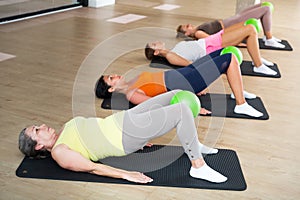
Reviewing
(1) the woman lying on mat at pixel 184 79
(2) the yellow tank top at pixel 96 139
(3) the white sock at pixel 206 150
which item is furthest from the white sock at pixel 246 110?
(2) the yellow tank top at pixel 96 139

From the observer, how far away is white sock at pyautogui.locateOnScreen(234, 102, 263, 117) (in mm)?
3231

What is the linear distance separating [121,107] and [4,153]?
90 centimetres

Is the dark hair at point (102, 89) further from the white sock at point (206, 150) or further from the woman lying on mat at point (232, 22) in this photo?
the woman lying on mat at point (232, 22)

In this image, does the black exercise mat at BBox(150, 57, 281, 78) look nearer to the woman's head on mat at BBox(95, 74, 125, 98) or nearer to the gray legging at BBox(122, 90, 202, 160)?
the woman's head on mat at BBox(95, 74, 125, 98)

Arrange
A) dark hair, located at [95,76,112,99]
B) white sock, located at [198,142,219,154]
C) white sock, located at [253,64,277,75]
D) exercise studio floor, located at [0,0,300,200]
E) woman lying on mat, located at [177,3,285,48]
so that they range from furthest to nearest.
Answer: woman lying on mat, located at [177,3,285,48], white sock, located at [253,64,277,75], dark hair, located at [95,76,112,99], white sock, located at [198,142,219,154], exercise studio floor, located at [0,0,300,200]

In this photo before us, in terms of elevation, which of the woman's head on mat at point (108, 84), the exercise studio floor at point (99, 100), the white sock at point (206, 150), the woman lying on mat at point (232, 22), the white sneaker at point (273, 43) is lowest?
the exercise studio floor at point (99, 100)

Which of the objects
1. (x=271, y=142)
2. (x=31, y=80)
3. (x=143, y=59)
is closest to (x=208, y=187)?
(x=271, y=142)

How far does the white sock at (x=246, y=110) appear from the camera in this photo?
3.23m

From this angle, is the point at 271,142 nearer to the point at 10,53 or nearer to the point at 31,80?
the point at 31,80

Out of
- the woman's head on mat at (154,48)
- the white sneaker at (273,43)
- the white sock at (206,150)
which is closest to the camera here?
the white sock at (206,150)

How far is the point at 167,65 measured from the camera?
4.19m

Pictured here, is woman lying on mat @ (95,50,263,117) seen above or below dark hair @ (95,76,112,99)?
above

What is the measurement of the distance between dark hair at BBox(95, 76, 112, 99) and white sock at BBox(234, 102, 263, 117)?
0.85 meters

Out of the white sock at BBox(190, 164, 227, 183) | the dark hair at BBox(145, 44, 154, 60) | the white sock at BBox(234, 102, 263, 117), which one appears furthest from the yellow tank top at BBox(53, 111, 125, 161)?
the dark hair at BBox(145, 44, 154, 60)
